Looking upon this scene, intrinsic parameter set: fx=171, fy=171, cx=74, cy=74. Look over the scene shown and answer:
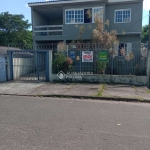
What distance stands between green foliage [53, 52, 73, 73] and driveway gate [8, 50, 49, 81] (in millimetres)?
582

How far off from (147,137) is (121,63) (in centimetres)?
784

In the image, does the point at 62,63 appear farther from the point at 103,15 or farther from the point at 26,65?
the point at 103,15

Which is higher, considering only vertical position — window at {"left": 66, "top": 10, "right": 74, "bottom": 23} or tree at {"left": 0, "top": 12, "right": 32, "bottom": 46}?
tree at {"left": 0, "top": 12, "right": 32, "bottom": 46}

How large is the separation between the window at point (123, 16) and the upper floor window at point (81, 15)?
1.84m

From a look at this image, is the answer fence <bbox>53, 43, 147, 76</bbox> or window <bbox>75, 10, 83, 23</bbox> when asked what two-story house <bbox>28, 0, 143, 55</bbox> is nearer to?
window <bbox>75, 10, 83, 23</bbox>

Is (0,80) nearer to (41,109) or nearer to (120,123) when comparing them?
(41,109)

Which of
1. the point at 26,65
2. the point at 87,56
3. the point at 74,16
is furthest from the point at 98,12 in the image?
the point at 26,65

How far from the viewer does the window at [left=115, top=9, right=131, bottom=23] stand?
15.9 m

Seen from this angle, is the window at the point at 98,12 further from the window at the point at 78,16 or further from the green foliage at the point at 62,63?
the green foliage at the point at 62,63

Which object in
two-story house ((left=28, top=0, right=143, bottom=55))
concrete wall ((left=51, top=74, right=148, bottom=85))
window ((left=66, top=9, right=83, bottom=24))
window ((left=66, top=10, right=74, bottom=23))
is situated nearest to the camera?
concrete wall ((left=51, top=74, right=148, bottom=85))

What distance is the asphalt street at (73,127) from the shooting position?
334 centimetres

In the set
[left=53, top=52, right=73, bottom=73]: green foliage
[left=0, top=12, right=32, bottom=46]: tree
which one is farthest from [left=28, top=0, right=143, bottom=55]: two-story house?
[left=0, top=12, right=32, bottom=46]: tree

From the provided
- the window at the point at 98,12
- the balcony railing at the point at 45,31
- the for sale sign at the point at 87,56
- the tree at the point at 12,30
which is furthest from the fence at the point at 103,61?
the tree at the point at 12,30

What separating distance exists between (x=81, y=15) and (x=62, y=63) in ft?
23.5
